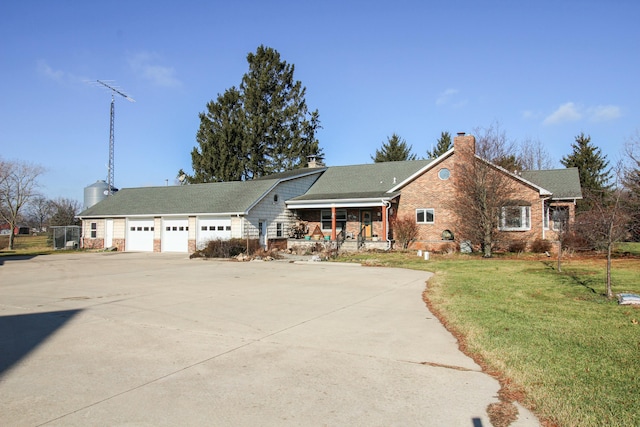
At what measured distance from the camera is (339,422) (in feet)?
13.2

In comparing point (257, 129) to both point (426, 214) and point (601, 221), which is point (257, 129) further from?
point (601, 221)

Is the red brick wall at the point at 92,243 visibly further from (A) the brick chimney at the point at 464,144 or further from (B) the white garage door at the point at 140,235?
(A) the brick chimney at the point at 464,144

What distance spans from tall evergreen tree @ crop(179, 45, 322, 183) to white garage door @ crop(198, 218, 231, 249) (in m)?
17.3

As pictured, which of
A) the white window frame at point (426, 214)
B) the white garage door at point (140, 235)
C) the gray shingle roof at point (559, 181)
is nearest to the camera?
the gray shingle roof at point (559, 181)

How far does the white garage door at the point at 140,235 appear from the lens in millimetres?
31500

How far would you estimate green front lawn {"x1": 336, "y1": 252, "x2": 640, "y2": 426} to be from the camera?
171 inches

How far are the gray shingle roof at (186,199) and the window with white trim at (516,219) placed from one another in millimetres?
14369

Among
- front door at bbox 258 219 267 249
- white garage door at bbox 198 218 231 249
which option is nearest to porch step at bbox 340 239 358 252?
front door at bbox 258 219 267 249

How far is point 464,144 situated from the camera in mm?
25156

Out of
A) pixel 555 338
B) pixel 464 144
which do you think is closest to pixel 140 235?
pixel 464 144

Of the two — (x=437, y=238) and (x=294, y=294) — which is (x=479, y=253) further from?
(x=294, y=294)

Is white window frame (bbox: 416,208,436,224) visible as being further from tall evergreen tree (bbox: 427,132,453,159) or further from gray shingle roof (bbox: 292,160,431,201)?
tall evergreen tree (bbox: 427,132,453,159)

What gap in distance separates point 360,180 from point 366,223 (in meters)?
3.71

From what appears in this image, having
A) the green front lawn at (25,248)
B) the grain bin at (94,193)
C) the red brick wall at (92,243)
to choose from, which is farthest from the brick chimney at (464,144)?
the grain bin at (94,193)
